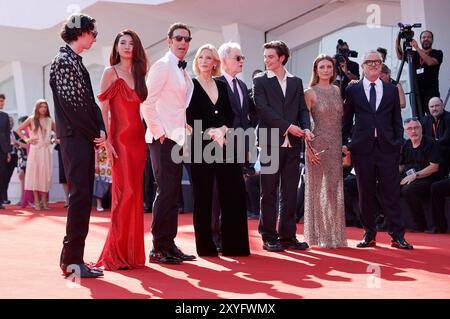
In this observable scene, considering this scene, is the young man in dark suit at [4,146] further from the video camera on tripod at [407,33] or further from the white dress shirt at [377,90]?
the white dress shirt at [377,90]

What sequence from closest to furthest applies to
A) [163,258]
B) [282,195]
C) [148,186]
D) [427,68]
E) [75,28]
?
1. [75,28]
2. [163,258]
3. [282,195]
4. [427,68]
5. [148,186]

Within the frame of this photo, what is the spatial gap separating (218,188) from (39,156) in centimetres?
656

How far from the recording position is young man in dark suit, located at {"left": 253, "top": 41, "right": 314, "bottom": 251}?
19.4ft

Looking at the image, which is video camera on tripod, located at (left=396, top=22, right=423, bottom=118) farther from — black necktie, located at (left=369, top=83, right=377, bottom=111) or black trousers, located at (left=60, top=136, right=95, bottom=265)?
black trousers, located at (left=60, top=136, right=95, bottom=265)

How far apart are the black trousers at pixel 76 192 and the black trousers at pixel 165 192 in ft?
2.67

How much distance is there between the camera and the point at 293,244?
600cm

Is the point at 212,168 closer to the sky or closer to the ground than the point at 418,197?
closer to the sky

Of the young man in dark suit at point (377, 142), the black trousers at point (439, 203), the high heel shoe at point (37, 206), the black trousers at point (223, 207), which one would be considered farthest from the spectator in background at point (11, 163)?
the young man in dark suit at point (377, 142)

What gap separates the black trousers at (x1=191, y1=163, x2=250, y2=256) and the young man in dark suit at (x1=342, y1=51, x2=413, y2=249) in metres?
1.06

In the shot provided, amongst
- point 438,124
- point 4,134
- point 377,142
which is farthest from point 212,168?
point 4,134

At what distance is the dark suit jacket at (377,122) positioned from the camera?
602 centimetres

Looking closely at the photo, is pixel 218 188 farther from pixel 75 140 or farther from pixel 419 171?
pixel 419 171

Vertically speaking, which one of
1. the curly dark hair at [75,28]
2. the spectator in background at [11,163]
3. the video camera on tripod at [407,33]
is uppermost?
the video camera on tripod at [407,33]
